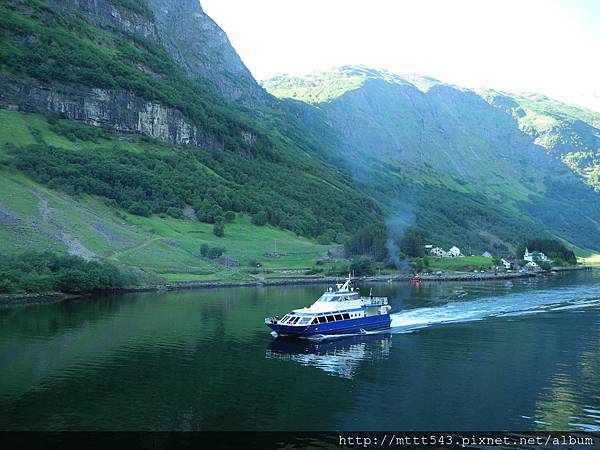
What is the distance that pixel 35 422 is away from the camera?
1463 inches

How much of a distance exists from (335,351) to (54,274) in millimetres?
78250

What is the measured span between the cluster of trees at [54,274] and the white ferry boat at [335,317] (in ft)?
199

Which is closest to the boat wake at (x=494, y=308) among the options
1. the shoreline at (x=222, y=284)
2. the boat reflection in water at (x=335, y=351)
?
the boat reflection in water at (x=335, y=351)

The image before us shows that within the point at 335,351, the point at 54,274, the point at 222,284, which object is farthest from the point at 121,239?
the point at 335,351

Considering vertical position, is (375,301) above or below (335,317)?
above

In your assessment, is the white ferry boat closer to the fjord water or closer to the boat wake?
the fjord water

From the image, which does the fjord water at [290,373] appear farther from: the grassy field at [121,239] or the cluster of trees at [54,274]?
the grassy field at [121,239]

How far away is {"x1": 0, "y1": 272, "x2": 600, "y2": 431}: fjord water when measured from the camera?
1522 inches

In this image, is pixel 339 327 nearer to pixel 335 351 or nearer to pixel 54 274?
pixel 335 351

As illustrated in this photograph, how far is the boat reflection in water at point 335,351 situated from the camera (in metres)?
56.7

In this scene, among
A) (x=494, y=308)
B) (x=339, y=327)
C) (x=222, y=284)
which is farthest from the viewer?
(x=222, y=284)

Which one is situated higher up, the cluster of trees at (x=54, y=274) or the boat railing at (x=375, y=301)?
the cluster of trees at (x=54, y=274)

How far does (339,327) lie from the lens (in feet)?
246

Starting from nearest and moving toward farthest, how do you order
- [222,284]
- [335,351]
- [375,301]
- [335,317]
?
[335,351] → [335,317] → [375,301] → [222,284]
